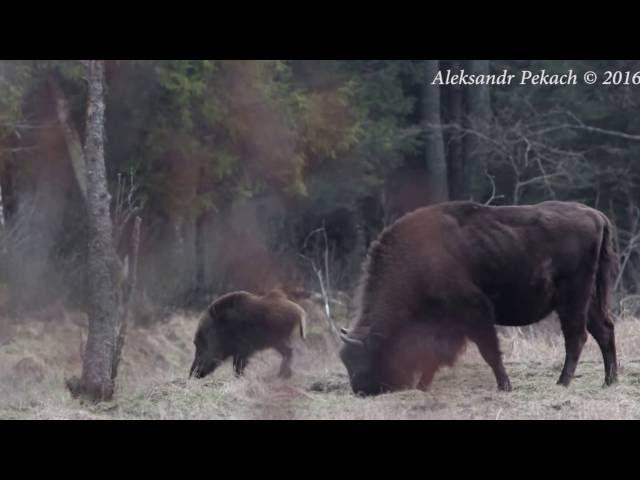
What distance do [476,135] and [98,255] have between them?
17.4 m

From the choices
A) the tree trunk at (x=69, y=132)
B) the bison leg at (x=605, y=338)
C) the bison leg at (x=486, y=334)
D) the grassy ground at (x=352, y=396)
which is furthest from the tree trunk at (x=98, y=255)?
the tree trunk at (x=69, y=132)

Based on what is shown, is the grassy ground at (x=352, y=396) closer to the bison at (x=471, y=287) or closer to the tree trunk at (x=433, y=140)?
Result: the bison at (x=471, y=287)

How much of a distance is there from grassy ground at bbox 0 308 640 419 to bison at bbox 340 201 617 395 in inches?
14.8

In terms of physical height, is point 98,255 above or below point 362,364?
above

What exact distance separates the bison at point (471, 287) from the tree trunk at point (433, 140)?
15539 mm

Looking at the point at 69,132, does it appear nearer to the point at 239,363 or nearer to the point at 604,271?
the point at 239,363

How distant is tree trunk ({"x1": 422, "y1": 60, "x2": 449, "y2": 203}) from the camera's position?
28344mm

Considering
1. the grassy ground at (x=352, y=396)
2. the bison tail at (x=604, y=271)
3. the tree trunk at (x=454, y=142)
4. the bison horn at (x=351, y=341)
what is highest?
the tree trunk at (x=454, y=142)

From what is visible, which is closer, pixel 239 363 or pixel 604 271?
pixel 604 271

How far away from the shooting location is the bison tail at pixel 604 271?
12.9 m

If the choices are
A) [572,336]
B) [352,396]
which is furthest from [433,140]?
[352,396]

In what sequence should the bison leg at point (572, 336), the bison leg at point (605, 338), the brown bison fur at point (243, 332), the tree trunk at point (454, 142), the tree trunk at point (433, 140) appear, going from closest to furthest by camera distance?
1. the bison leg at point (572, 336)
2. the bison leg at point (605, 338)
3. the brown bison fur at point (243, 332)
4. the tree trunk at point (433, 140)
5. the tree trunk at point (454, 142)

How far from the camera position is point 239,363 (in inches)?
599

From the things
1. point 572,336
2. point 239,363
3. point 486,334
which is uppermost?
point 486,334
